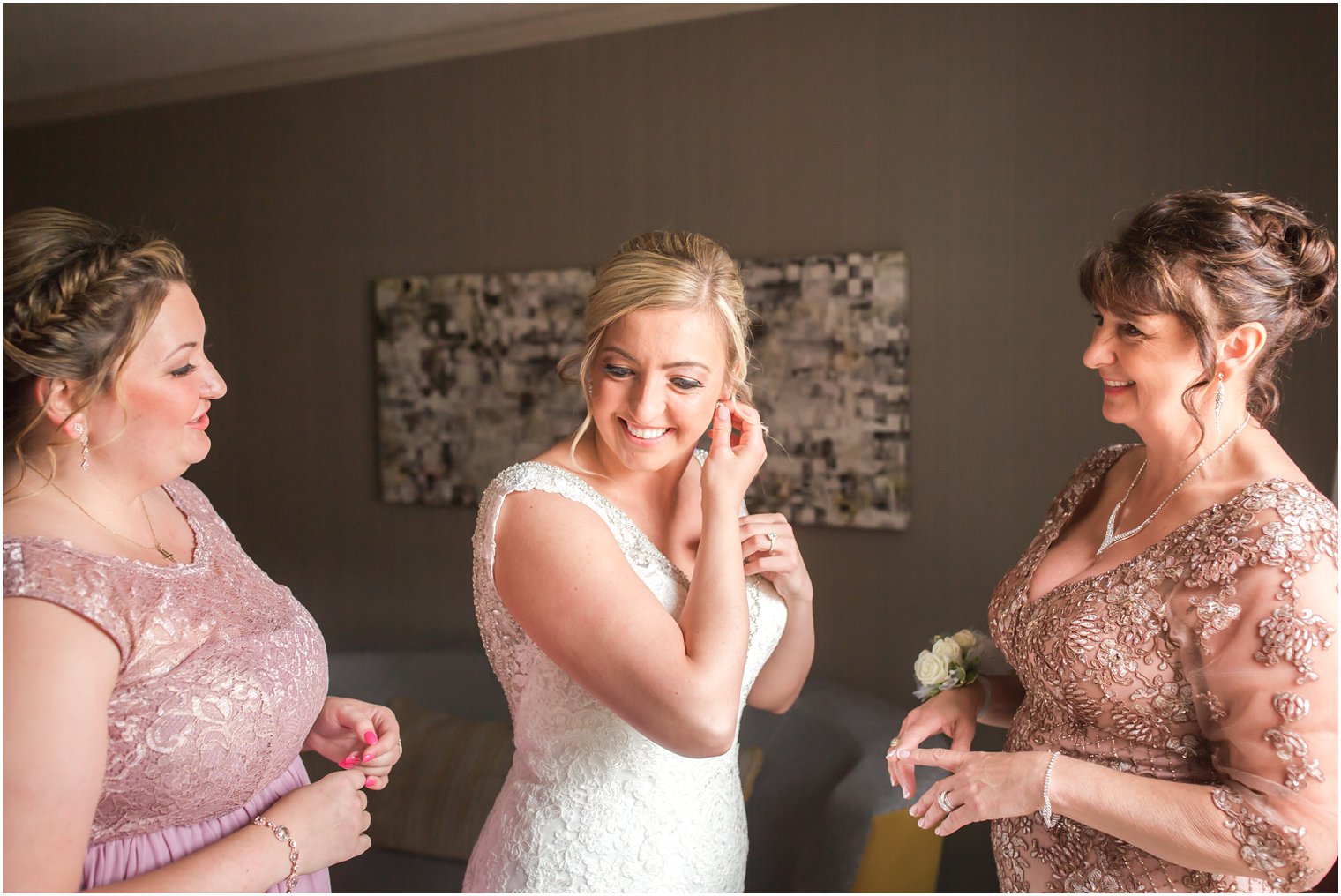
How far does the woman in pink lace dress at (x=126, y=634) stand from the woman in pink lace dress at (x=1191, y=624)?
859 mm

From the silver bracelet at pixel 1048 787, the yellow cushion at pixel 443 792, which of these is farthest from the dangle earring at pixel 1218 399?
the yellow cushion at pixel 443 792

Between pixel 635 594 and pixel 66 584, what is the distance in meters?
0.64

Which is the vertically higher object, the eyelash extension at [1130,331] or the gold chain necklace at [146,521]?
the eyelash extension at [1130,331]

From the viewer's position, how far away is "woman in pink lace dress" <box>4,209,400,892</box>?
943 mm

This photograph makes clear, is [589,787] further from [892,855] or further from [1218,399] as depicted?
[892,855]

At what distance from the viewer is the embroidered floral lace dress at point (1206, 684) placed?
118cm

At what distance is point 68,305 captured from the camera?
103 centimetres

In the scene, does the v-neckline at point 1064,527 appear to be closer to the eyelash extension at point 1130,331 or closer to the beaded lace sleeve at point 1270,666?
the beaded lace sleeve at point 1270,666

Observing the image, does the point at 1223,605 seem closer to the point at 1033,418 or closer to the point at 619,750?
the point at 619,750

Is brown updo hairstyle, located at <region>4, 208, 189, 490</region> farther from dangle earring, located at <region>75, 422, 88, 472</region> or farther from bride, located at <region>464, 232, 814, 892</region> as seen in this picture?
bride, located at <region>464, 232, 814, 892</region>

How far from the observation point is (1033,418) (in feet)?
10.2

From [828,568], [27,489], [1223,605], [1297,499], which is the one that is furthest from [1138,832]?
[828,568]

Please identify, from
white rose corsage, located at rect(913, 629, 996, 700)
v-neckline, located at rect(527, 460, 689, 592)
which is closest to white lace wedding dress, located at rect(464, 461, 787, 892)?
v-neckline, located at rect(527, 460, 689, 592)

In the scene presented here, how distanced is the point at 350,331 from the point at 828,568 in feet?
7.59
